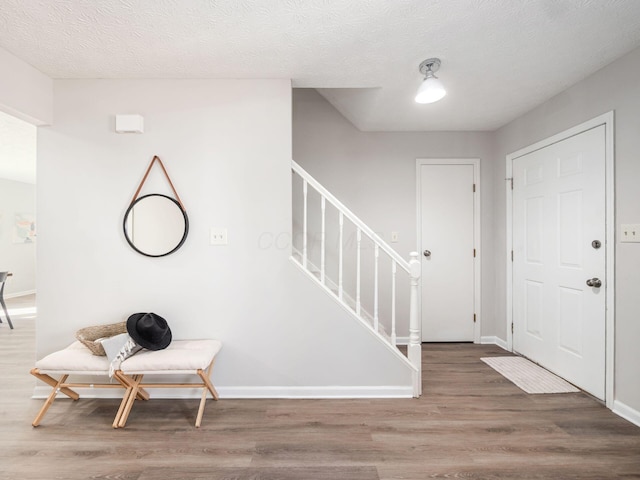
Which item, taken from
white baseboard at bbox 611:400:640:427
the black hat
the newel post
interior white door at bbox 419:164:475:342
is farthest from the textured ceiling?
white baseboard at bbox 611:400:640:427

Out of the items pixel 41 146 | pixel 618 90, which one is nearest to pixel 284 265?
pixel 41 146

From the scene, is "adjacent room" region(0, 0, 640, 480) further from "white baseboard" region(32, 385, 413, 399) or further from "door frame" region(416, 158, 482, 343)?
"door frame" region(416, 158, 482, 343)

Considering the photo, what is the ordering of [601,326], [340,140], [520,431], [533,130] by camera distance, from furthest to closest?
1. [340,140]
2. [533,130]
3. [601,326]
4. [520,431]

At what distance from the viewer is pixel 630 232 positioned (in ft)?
6.33

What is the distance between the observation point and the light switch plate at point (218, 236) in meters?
2.24

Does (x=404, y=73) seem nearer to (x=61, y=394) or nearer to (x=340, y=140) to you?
(x=340, y=140)

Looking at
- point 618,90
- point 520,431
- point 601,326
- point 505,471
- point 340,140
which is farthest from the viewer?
point 340,140

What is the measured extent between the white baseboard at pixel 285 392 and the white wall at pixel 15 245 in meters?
5.91

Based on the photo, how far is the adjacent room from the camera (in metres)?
1.63

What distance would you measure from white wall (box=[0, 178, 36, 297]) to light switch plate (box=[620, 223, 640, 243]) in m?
9.34

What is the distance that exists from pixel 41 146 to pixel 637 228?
410 cm

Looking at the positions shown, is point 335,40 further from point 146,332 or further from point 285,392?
point 285,392

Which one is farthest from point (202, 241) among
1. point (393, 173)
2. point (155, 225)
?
point (393, 173)

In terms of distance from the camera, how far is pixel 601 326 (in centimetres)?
213
